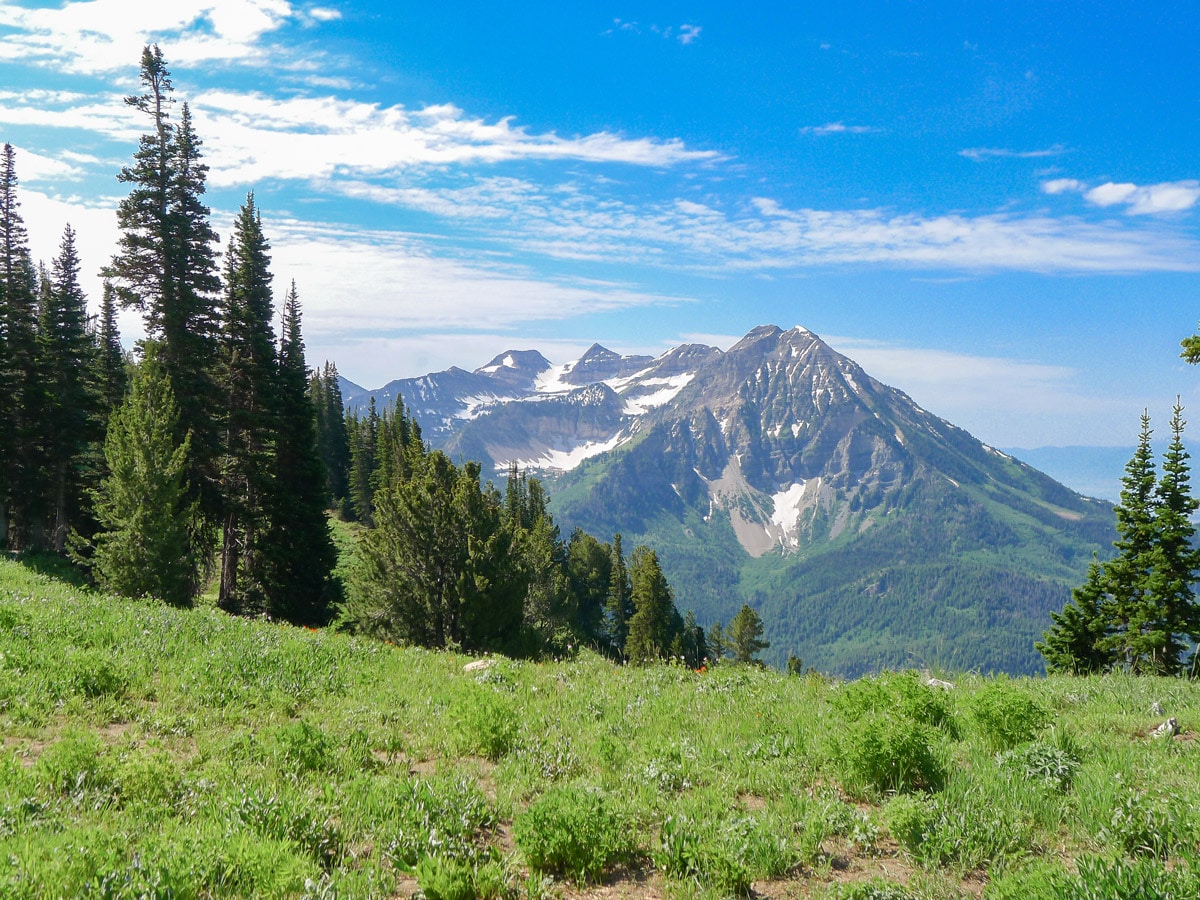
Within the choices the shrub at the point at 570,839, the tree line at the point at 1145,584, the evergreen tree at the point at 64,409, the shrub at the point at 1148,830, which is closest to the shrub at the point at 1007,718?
the shrub at the point at 1148,830

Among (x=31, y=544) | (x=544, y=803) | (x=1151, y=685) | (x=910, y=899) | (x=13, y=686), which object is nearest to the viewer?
(x=910, y=899)

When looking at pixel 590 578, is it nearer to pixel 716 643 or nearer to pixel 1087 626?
pixel 716 643

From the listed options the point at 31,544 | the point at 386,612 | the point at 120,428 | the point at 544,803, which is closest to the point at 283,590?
the point at 386,612

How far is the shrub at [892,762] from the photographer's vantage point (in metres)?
7.05

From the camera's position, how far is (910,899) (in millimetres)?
4863

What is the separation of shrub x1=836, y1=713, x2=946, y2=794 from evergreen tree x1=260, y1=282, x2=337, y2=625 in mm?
30694

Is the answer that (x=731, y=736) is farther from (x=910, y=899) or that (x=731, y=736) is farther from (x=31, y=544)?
(x=31, y=544)

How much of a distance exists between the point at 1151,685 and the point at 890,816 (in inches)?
385

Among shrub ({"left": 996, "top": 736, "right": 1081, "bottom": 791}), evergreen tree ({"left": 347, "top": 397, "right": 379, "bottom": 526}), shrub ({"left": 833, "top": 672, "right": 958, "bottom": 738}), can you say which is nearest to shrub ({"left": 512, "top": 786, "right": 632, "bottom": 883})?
shrub ({"left": 833, "top": 672, "right": 958, "bottom": 738})

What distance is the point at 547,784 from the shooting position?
725 centimetres

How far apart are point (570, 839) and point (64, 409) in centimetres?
4274

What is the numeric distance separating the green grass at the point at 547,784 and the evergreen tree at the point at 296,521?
72.2ft

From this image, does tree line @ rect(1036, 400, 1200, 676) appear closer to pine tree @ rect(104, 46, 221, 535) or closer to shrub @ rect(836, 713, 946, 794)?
shrub @ rect(836, 713, 946, 794)

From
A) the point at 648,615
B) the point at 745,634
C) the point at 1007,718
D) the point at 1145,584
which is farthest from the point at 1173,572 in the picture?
the point at 745,634
